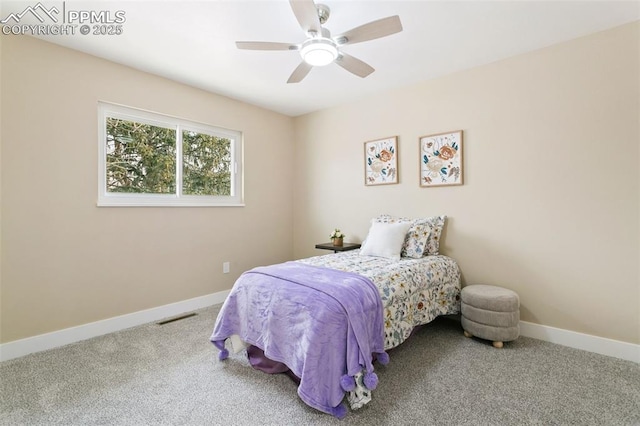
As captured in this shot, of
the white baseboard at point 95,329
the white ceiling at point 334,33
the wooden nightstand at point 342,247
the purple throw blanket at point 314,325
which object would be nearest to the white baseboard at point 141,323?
the white baseboard at point 95,329

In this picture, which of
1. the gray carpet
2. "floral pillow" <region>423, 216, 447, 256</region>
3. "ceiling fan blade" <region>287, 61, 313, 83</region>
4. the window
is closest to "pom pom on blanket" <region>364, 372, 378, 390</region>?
the gray carpet

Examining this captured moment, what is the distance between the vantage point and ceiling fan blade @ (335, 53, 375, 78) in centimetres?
205

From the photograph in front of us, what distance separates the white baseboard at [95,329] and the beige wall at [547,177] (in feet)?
8.62

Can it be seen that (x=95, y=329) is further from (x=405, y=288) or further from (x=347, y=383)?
(x=405, y=288)

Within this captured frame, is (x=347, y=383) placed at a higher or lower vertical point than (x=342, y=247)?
lower

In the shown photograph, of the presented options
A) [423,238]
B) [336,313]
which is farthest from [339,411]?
[423,238]

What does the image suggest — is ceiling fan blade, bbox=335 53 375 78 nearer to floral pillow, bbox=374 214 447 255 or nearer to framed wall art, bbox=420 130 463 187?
framed wall art, bbox=420 130 463 187

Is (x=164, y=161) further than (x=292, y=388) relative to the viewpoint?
Yes

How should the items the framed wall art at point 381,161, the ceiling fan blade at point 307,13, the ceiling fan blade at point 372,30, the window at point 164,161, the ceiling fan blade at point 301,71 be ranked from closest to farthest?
1. the ceiling fan blade at point 307,13
2. the ceiling fan blade at point 372,30
3. the ceiling fan blade at point 301,71
4. the window at point 164,161
5. the framed wall art at point 381,161

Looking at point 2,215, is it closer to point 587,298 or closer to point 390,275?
point 390,275

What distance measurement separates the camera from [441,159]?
121 inches

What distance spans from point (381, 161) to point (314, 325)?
93.2 inches

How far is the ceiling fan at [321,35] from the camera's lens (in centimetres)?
164

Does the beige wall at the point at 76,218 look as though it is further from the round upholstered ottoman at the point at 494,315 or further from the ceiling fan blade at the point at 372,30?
the round upholstered ottoman at the point at 494,315
